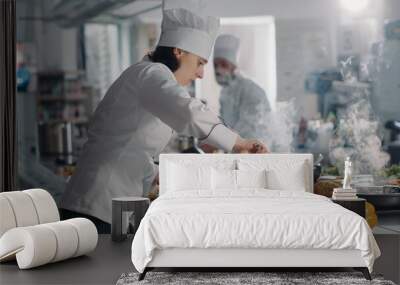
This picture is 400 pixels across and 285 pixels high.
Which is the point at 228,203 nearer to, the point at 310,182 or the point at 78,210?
the point at 310,182

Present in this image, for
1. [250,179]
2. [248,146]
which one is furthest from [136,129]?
[250,179]

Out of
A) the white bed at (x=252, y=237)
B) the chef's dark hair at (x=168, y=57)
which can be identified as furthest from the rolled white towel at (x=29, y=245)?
the chef's dark hair at (x=168, y=57)

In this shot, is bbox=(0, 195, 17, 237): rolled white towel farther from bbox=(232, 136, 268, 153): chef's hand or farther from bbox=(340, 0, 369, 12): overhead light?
bbox=(340, 0, 369, 12): overhead light

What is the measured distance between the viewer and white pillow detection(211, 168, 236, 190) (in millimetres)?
6863

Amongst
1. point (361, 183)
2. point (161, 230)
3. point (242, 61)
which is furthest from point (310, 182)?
point (161, 230)

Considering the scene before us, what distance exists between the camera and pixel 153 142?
7688 mm

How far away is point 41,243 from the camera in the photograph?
18.3 ft

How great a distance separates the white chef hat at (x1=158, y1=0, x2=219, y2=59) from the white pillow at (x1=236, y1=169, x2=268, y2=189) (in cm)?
151

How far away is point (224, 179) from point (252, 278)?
175cm

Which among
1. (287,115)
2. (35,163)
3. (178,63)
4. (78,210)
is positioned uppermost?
(178,63)

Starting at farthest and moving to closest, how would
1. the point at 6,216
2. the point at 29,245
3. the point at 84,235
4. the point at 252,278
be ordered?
the point at 84,235 < the point at 6,216 < the point at 29,245 < the point at 252,278

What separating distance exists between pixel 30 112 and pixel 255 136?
2.45 m

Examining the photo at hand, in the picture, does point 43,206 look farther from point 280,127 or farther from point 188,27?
point 280,127

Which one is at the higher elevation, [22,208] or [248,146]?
[248,146]
